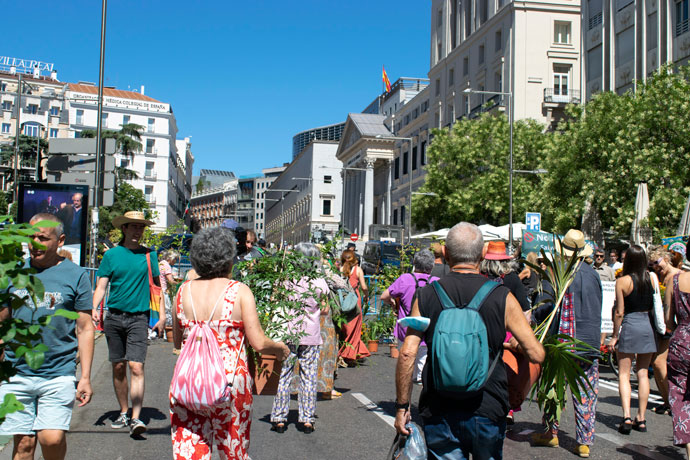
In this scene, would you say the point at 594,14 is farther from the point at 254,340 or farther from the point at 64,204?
the point at 254,340

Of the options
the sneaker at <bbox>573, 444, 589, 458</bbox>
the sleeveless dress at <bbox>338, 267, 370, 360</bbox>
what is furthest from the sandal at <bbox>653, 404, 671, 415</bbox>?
the sleeveless dress at <bbox>338, 267, 370, 360</bbox>

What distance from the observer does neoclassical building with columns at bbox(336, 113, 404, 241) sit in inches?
3376

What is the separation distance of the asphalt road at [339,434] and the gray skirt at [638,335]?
83 cm

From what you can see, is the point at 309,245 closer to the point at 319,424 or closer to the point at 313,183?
the point at 319,424

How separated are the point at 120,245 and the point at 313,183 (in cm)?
11454

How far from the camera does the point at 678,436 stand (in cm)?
571

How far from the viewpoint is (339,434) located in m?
7.25

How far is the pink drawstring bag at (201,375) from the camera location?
12.8 feet

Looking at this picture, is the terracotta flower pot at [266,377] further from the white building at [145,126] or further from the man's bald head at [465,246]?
the white building at [145,126]

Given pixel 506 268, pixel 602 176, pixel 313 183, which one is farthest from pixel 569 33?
pixel 313 183

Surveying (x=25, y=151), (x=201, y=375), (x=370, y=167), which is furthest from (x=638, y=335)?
(x=25, y=151)

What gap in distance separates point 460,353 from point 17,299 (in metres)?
1.88

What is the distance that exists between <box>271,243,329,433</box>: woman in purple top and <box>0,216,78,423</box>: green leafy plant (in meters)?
4.24

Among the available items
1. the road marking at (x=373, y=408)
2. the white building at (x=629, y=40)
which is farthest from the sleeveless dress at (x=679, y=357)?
the white building at (x=629, y=40)
